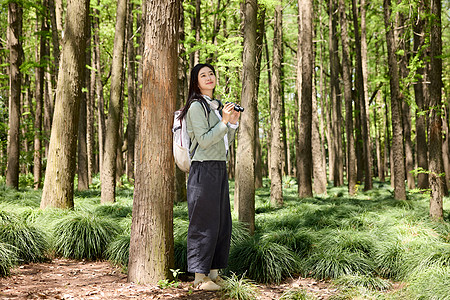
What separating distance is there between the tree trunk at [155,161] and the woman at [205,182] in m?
0.32

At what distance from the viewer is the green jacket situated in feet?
12.3

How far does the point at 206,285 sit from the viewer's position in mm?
4012

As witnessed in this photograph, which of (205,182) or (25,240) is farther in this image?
(25,240)

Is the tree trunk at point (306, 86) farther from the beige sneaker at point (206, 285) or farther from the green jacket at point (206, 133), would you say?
the beige sneaker at point (206, 285)

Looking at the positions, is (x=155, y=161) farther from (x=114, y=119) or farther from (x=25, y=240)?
(x=114, y=119)

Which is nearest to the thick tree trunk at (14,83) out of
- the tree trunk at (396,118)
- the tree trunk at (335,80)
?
the tree trunk at (396,118)

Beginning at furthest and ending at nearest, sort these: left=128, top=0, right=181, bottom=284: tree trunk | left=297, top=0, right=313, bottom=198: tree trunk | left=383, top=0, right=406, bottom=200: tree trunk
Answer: left=297, top=0, right=313, bottom=198: tree trunk
left=383, top=0, right=406, bottom=200: tree trunk
left=128, top=0, right=181, bottom=284: tree trunk

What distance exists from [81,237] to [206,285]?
2.81m

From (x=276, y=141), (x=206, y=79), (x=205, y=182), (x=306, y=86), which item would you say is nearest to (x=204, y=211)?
(x=205, y=182)

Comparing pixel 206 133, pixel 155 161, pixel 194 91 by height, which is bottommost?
pixel 155 161

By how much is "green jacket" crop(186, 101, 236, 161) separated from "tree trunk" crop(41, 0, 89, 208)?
4331 mm

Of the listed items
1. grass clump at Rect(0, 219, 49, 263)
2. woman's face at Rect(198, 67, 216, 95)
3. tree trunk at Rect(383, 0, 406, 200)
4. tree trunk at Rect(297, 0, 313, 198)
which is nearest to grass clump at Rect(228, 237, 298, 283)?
woman's face at Rect(198, 67, 216, 95)

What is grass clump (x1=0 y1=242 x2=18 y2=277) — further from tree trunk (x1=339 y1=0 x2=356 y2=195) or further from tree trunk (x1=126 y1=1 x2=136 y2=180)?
tree trunk (x1=339 y1=0 x2=356 y2=195)

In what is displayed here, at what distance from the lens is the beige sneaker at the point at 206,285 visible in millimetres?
3988
